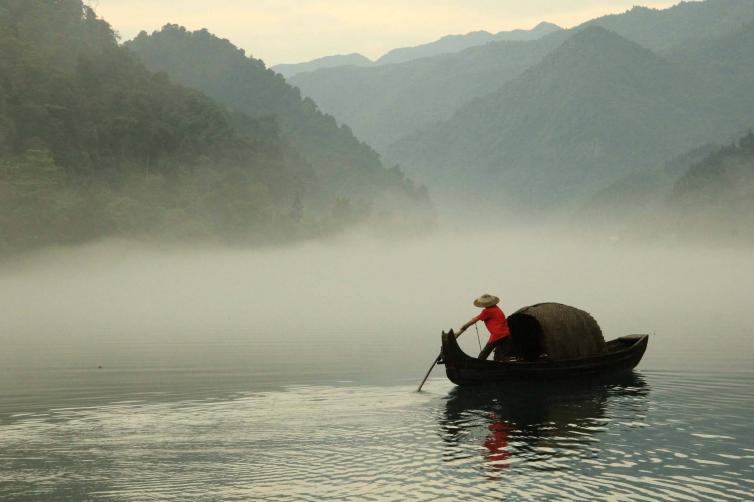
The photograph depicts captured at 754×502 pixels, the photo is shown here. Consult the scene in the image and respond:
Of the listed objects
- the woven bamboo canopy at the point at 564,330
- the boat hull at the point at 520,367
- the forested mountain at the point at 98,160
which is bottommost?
the boat hull at the point at 520,367

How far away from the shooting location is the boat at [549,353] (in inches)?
1153

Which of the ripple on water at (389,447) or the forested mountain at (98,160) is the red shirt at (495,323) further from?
the forested mountain at (98,160)

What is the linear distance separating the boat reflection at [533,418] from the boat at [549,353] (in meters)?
0.50

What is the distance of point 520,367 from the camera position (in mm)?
29781

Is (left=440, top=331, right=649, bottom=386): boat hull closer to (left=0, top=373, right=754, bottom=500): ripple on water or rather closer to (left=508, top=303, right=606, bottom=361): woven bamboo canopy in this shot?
(left=508, top=303, right=606, bottom=361): woven bamboo canopy

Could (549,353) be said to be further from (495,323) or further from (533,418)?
(533,418)

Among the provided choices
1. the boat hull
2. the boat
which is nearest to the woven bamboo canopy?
the boat

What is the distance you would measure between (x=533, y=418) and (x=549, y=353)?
6.62 metres

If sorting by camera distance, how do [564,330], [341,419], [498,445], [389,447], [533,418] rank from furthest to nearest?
[564,330] → [533,418] → [341,419] → [498,445] → [389,447]

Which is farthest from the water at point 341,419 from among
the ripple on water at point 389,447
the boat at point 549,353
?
the boat at point 549,353

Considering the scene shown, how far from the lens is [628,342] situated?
36000 millimetres

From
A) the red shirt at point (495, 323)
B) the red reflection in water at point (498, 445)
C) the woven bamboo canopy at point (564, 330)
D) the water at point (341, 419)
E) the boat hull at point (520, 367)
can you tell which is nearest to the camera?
the water at point (341, 419)

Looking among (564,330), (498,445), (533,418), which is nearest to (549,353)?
(564,330)

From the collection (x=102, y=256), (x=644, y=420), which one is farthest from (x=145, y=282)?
(x=644, y=420)
